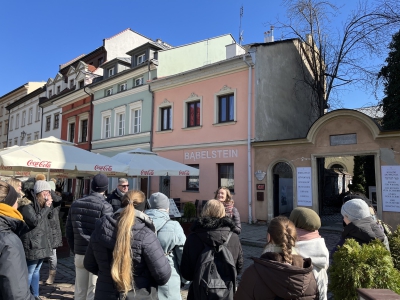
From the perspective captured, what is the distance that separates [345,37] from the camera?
14.2 m

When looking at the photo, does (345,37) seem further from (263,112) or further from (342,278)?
(342,278)

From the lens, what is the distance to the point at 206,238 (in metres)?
2.90

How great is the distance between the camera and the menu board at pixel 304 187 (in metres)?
11.1

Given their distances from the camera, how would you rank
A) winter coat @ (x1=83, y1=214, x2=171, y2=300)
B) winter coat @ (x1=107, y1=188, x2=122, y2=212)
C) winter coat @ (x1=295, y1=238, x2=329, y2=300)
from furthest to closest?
1. winter coat @ (x1=107, y1=188, x2=122, y2=212)
2. winter coat @ (x1=295, y1=238, x2=329, y2=300)
3. winter coat @ (x1=83, y1=214, x2=171, y2=300)

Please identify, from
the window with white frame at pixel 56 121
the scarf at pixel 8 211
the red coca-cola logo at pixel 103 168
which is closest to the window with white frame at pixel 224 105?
the red coca-cola logo at pixel 103 168

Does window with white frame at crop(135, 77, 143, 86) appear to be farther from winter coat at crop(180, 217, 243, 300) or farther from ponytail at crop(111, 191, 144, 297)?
ponytail at crop(111, 191, 144, 297)

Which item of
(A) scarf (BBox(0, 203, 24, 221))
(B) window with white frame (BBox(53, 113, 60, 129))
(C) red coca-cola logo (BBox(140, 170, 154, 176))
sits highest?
(B) window with white frame (BBox(53, 113, 60, 129))

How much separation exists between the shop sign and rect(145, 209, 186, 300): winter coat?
10.2m

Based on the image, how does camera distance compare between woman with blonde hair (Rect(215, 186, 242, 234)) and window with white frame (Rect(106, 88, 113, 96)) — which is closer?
woman with blonde hair (Rect(215, 186, 242, 234))

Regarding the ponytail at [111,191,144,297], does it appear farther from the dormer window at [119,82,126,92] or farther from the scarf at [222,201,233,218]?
the dormer window at [119,82,126,92]

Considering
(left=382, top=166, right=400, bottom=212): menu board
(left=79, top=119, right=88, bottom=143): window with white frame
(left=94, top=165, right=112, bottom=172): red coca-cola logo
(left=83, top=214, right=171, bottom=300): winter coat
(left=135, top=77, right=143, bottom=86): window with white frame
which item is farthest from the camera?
(left=79, top=119, right=88, bottom=143): window with white frame

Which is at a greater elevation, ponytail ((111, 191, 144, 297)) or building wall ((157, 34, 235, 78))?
building wall ((157, 34, 235, 78))

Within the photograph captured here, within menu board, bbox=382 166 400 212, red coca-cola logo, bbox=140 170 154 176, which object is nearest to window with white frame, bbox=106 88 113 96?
red coca-cola logo, bbox=140 170 154 176

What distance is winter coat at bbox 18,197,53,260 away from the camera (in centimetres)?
391
